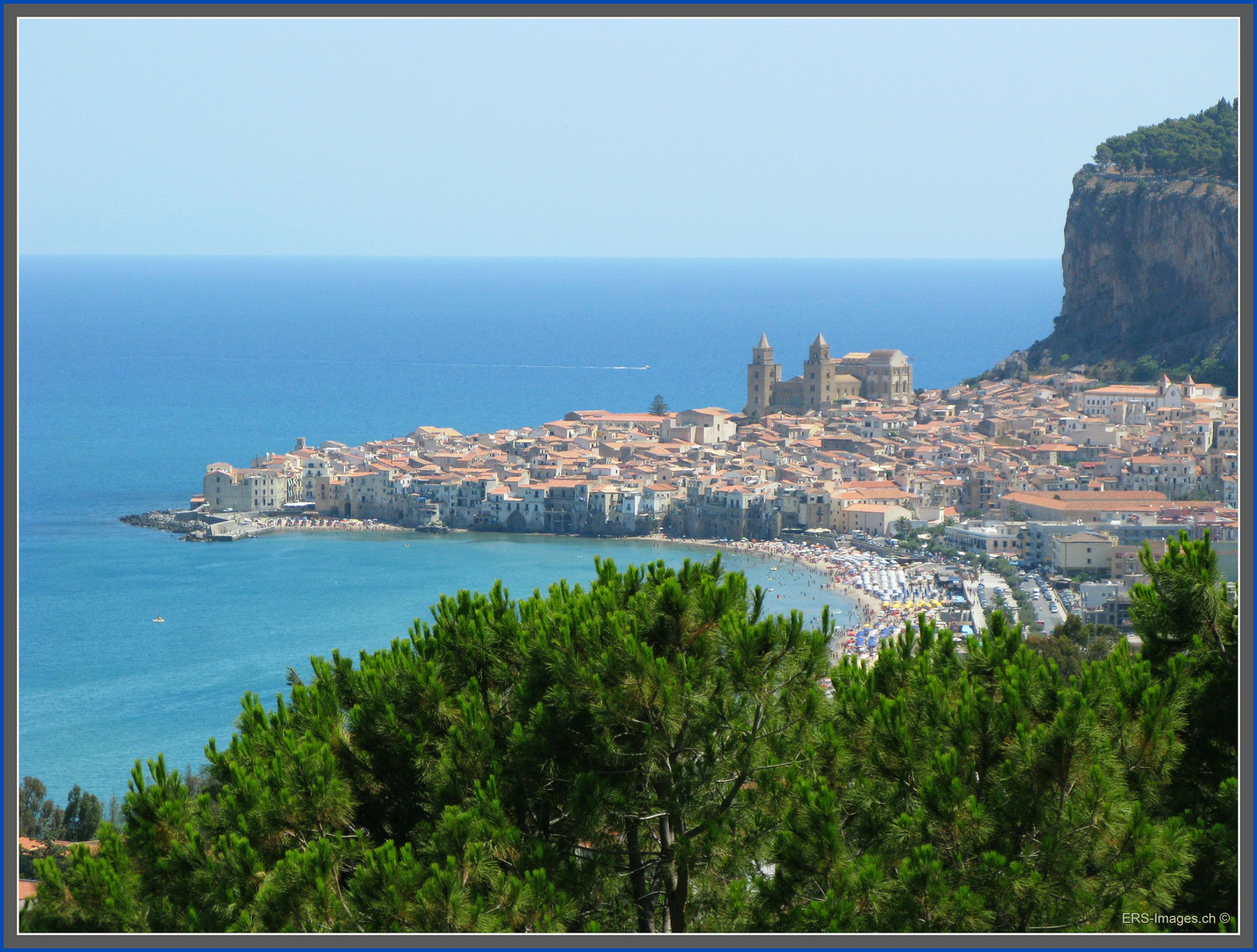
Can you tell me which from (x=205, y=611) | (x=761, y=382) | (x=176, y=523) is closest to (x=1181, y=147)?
(x=761, y=382)

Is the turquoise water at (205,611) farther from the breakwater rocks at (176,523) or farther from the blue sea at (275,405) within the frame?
the breakwater rocks at (176,523)

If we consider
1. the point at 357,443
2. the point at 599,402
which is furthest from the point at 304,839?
the point at 599,402

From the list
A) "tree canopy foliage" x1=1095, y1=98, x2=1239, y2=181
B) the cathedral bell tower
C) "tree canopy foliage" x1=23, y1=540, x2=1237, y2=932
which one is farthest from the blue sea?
"tree canopy foliage" x1=1095, y1=98, x2=1239, y2=181

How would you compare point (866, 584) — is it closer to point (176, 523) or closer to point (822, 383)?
point (176, 523)

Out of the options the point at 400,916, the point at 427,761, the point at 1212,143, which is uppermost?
the point at 1212,143

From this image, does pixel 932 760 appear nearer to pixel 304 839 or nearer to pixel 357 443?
pixel 304 839

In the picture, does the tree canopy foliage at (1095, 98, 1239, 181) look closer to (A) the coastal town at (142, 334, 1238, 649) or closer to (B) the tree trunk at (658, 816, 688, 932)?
(A) the coastal town at (142, 334, 1238, 649)
